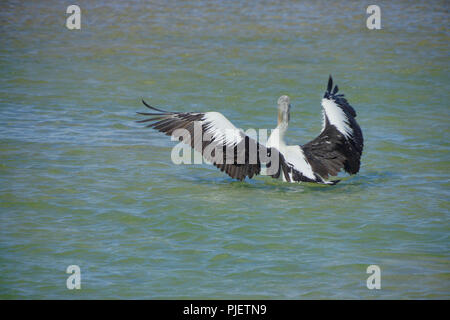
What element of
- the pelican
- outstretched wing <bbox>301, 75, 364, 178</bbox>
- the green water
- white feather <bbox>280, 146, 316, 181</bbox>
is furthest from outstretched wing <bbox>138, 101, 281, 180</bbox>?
outstretched wing <bbox>301, 75, 364, 178</bbox>

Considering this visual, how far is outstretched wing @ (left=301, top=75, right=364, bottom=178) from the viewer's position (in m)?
9.13

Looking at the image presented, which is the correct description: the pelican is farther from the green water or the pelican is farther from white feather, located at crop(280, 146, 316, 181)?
the green water

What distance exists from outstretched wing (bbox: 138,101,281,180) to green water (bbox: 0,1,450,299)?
29cm

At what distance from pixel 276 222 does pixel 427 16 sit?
39.7 feet

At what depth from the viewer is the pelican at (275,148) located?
8.77m

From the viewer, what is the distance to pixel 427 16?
742 inches

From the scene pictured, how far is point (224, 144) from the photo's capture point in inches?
344

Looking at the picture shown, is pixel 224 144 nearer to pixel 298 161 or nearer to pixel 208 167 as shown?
pixel 298 161

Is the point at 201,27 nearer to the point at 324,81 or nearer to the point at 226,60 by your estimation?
the point at 226,60

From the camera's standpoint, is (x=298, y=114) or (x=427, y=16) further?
(x=427, y=16)

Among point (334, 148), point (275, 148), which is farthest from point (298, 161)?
point (334, 148)

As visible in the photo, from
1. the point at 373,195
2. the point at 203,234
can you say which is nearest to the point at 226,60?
the point at 373,195

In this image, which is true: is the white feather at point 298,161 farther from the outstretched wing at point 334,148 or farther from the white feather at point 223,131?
the white feather at point 223,131

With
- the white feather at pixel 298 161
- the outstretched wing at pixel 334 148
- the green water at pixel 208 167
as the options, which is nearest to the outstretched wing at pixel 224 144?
the white feather at pixel 298 161
